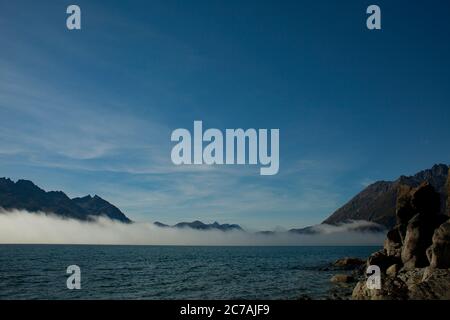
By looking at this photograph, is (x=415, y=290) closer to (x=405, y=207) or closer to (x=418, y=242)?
(x=418, y=242)

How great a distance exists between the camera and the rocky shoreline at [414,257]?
1006 inches

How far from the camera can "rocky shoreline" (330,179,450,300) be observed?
2555 centimetres

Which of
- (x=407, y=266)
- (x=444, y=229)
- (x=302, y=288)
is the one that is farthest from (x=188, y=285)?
(x=444, y=229)

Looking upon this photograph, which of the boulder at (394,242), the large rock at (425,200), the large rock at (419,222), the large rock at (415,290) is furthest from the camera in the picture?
the boulder at (394,242)

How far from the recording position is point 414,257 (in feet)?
149

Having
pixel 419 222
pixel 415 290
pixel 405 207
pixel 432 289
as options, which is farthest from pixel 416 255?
pixel 432 289

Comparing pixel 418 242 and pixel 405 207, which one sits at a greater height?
pixel 405 207

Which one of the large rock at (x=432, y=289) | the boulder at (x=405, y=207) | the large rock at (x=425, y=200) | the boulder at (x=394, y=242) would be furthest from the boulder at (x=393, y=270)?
the large rock at (x=432, y=289)

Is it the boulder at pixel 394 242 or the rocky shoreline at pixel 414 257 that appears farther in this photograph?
the boulder at pixel 394 242

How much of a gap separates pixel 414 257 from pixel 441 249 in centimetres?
1275

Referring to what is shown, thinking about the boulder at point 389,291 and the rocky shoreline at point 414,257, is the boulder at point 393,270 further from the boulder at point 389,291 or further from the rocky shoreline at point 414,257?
the boulder at point 389,291
